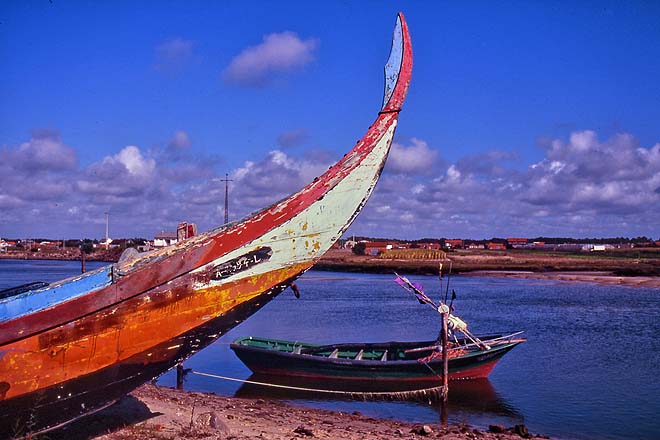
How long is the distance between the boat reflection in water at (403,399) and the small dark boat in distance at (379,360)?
0.23m

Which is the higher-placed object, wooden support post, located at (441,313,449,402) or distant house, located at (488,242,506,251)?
distant house, located at (488,242,506,251)

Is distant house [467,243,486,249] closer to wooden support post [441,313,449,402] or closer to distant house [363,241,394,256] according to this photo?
distant house [363,241,394,256]

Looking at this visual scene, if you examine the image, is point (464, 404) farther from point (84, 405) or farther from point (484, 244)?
point (484, 244)

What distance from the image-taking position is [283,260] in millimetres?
6844

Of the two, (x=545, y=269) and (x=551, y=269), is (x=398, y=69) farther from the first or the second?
(x=551, y=269)

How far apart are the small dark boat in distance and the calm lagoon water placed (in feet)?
2.42

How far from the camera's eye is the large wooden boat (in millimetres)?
6023

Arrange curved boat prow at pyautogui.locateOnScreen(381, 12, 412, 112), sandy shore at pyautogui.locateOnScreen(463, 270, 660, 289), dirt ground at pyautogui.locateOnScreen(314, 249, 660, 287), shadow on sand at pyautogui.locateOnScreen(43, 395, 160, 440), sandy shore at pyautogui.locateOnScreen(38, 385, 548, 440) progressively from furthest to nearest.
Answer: dirt ground at pyautogui.locateOnScreen(314, 249, 660, 287) < sandy shore at pyautogui.locateOnScreen(463, 270, 660, 289) < sandy shore at pyautogui.locateOnScreen(38, 385, 548, 440) < shadow on sand at pyautogui.locateOnScreen(43, 395, 160, 440) < curved boat prow at pyautogui.locateOnScreen(381, 12, 412, 112)

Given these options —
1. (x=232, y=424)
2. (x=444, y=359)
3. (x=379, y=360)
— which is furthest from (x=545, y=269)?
(x=232, y=424)

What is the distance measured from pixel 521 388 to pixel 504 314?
723 inches

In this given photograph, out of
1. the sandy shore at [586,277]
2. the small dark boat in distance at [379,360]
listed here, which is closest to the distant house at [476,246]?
the sandy shore at [586,277]

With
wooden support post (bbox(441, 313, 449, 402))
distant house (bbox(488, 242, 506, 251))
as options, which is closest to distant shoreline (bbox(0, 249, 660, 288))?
wooden support post (bbox(441, 313, 449, 402))

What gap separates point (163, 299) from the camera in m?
6.44

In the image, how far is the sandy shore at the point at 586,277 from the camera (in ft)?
187
